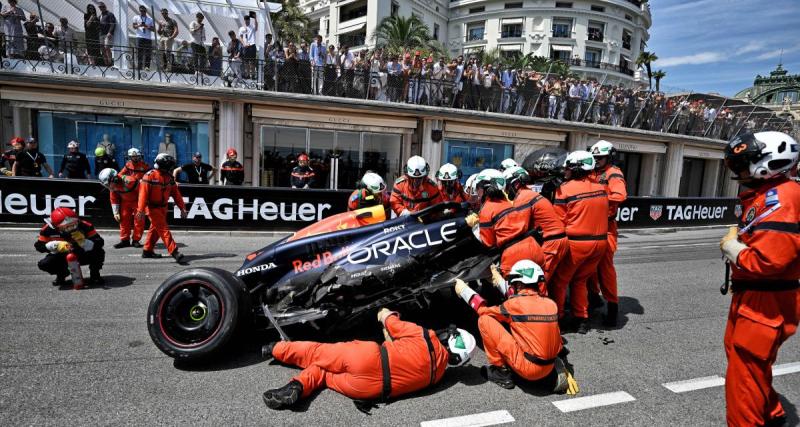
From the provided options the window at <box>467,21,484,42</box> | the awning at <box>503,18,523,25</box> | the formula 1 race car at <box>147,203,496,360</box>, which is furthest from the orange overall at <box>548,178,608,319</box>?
the window at <box>467,21,484,42</box>

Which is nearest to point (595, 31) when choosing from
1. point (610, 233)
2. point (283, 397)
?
point (610, 233)

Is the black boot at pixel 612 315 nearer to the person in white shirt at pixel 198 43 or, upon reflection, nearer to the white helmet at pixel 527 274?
the white helmet at pixel 527 274

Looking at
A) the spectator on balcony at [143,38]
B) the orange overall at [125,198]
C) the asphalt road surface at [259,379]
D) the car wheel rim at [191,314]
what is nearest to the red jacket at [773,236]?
the asphalt road surface at [259,379]

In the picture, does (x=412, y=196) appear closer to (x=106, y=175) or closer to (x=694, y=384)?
(x=694, y=384)

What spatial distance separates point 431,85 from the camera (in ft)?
55.0

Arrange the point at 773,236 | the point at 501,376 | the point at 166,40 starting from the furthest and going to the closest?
1. the point at 166,40
2. the point at 501,376
3. the point at 773,236

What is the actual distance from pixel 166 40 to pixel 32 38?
11.4 ft

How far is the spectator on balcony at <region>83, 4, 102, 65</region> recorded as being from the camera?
1362 cm

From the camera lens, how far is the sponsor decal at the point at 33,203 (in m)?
9.41

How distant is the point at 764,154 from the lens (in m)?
2.68

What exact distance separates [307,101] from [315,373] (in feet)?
43.5

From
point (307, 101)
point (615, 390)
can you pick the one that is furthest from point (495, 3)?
point (615, 390)

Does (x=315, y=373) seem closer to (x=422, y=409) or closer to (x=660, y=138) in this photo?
(x=422, y=409)

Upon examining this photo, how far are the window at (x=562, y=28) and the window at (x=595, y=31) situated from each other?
242 centimetres
